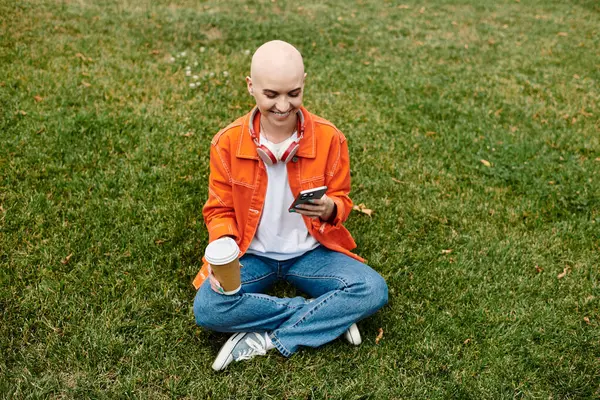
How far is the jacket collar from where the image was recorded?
274cm

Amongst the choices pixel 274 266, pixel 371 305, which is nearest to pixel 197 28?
pixel 274 266

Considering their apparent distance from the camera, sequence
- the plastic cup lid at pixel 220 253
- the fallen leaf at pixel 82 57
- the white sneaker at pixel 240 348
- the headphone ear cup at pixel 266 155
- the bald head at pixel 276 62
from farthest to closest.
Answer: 1. the fallen leaf at pixel 82 57
2. the white sneaker at pixel 240 348
3. the headphone ear cup at pixel 266 155
4. the bald head at pixel 276 62
5. the plastic cup lid at pixel 220 253

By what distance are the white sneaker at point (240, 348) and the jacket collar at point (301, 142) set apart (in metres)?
1.01

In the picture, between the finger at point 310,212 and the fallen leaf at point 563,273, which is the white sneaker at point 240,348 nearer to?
the finger at point 310,212

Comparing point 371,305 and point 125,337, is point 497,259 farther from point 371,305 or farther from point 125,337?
point 125,337

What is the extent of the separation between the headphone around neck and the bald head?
0.32 m

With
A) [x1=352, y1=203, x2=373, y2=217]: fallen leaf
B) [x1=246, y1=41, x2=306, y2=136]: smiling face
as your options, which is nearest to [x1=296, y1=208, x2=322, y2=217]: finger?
[x1=246, y1=41, x2=306, y2=136]: smiling face

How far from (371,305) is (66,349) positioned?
1.69 m

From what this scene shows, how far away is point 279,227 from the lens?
2.94m

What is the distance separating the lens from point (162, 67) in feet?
19.5

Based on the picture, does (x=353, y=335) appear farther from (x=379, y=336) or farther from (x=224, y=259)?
(x=224, y=259)

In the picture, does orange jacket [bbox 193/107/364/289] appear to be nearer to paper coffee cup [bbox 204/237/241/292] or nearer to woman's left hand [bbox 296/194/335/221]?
woman's left hand [bbox 296/194/335/221]

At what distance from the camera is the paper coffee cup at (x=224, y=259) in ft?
7.59

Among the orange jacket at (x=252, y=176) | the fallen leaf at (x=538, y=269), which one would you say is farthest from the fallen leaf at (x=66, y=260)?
the fallen leaf at (x=538, y=269)
